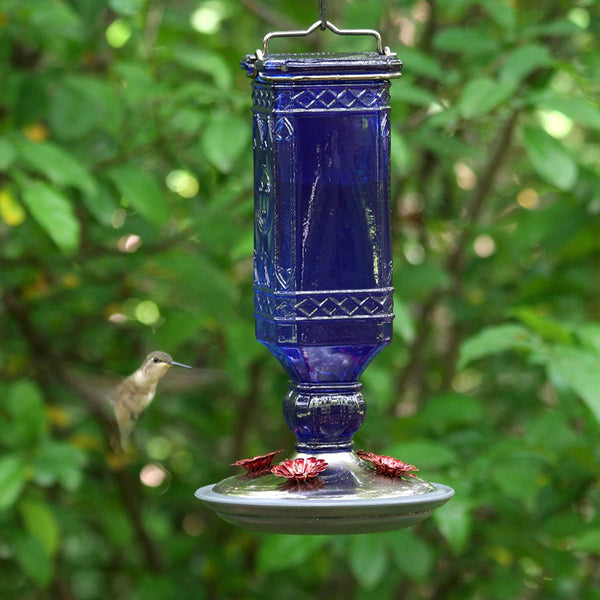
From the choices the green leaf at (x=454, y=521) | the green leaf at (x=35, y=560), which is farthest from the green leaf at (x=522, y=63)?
the green leaf at (x=35, y=560)

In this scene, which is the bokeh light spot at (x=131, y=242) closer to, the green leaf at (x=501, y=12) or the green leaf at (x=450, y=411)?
the green leaf at (x=450, y=411)

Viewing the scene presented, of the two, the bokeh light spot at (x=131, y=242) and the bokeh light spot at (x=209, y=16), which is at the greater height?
the bokeh light spot at (x=209, y=16)

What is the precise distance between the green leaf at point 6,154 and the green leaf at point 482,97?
1.38 meters

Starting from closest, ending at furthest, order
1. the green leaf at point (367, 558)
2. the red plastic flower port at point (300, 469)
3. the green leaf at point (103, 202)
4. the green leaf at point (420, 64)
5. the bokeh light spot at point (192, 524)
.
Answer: the red plastic flower port at point (300, 469)
the green leaf at point (420, 64)
the green leaf at point (103, 202)
the green leaf at point (367, 558)
the bokeh light spot at point (192, 524)

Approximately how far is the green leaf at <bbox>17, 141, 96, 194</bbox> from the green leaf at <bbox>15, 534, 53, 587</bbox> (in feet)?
→ 5.66

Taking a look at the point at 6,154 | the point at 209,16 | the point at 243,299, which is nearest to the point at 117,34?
the point at 209,16

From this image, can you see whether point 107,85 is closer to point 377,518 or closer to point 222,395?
point 222,395

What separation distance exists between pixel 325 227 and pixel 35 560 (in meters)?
2.87

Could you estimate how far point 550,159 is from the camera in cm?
375

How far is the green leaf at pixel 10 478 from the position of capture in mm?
4090

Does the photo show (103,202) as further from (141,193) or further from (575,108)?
(575,108)

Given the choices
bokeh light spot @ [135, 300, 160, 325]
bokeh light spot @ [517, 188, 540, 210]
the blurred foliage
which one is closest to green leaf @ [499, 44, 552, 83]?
the blurred foliage

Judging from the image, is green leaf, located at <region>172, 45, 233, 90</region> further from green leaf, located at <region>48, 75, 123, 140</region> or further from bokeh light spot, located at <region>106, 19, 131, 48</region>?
bokeh light spot, located at <region>106, 19, 131, 48</region>

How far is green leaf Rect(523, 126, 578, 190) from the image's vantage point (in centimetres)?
370
